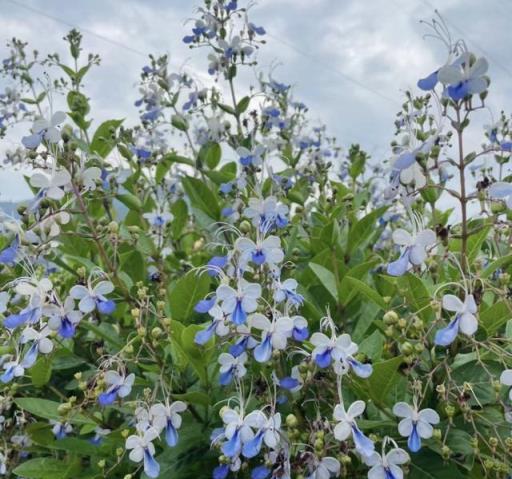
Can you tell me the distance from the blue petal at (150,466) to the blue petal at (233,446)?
26 cm

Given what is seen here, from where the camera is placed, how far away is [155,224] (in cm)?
322

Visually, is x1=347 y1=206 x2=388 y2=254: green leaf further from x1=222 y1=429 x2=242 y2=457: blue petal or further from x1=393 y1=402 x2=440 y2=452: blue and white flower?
x1=222 y1=429 x2=242 y2=457: blue petal

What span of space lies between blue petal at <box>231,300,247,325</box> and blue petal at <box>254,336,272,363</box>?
0.07 metres

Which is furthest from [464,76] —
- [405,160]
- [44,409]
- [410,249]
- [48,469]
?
[48,469]

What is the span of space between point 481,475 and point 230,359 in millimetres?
834

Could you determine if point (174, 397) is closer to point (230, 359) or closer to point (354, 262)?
point (230, 359)

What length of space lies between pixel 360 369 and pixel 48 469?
1.24m

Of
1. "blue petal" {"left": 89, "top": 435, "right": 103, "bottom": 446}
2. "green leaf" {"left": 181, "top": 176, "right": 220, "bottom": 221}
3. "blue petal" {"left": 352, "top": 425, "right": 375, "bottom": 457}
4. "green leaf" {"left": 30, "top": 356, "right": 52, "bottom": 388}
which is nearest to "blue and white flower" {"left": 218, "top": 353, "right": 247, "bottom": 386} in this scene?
"blue petal" {"left": 352, "top": 425, "right": 375, "bottom": 457}

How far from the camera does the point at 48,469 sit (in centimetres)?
230

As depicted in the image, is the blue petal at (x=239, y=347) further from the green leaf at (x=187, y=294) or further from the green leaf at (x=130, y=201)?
the green leaf at (x=130, y=201)

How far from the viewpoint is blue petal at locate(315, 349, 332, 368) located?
1677mm

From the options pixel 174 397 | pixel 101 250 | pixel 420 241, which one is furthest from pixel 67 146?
pixel 420 241

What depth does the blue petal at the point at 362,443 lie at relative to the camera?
160 centimetres

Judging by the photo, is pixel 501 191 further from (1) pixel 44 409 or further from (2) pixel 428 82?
(1) pixel 44 409
